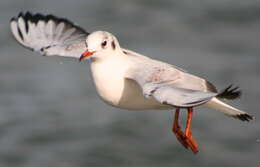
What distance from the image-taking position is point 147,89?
658 cm

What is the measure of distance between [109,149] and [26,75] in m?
1.91

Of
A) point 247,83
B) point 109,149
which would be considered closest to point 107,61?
point 109,149

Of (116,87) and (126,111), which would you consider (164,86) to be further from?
(126,111)

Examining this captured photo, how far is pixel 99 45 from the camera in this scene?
696 centimetres

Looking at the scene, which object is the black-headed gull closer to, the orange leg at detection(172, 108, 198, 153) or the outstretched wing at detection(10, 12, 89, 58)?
the orange leg at detection(172, 108, 198, 153)

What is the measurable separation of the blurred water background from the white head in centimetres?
440

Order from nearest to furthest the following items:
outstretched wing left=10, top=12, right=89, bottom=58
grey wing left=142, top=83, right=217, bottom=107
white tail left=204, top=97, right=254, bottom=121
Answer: grey wing left=142, top=83, right=217, bottom=107 < white tail left=204, top=97, right=254, bottom=121 < outstretched wing left=10, top=12, right=89, bottom=58

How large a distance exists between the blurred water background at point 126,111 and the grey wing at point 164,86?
170 inches

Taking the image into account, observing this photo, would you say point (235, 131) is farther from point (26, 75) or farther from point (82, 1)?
point (82, 1)

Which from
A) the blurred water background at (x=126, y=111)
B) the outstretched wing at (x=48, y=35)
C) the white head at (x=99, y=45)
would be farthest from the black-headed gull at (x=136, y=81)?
the blurred water background at (x=126, y=111)

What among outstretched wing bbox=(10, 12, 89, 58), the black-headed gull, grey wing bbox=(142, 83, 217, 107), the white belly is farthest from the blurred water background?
grey wing bbox=(142, 83, 217, 107)

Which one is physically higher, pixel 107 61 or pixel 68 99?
pixel 107 61

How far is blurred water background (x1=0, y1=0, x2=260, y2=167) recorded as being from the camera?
37.4 feet

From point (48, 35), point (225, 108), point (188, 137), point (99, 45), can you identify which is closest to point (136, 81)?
point (99, 45)
